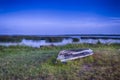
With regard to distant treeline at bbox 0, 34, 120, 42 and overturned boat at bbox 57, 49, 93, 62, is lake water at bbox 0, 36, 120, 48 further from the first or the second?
overturned boat at bbox 57, 49, 93, 62

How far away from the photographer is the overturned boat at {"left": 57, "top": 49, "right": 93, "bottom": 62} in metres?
2.08

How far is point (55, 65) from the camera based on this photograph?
204cm

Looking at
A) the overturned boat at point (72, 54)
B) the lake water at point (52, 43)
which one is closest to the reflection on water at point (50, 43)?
the lake water at point (52, 43)

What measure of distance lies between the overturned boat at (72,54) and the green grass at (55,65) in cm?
4

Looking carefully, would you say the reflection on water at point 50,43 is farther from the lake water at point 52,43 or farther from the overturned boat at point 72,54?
the overturned boat at point 72,54

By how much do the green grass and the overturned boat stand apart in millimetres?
45

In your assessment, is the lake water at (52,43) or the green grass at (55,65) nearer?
the green grass at (55,65)

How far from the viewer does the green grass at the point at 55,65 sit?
6.33 ft

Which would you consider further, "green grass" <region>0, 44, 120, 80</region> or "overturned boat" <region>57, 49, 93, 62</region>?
"overturned boat" <region>57, 49, 93, 62</region>

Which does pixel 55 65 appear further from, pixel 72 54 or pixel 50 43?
pixel 50 43

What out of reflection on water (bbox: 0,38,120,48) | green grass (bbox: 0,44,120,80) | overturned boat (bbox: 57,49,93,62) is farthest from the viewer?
reflection on water (bbox: 0,38,120,48)

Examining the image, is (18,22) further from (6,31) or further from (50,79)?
(50,79)

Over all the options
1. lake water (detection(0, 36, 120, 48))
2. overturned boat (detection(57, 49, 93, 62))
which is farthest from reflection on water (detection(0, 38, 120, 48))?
overturned boat (detection(57, 49, 93, 62))

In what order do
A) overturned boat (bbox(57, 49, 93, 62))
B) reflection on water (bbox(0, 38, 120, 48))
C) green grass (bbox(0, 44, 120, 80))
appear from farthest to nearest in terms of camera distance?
reflection on water (bbox(0, 38, 120, 48)) → overturned boat (bbox(57, 49, 93, 62)) → green grass (bbox(0, 44, 120, 80))
